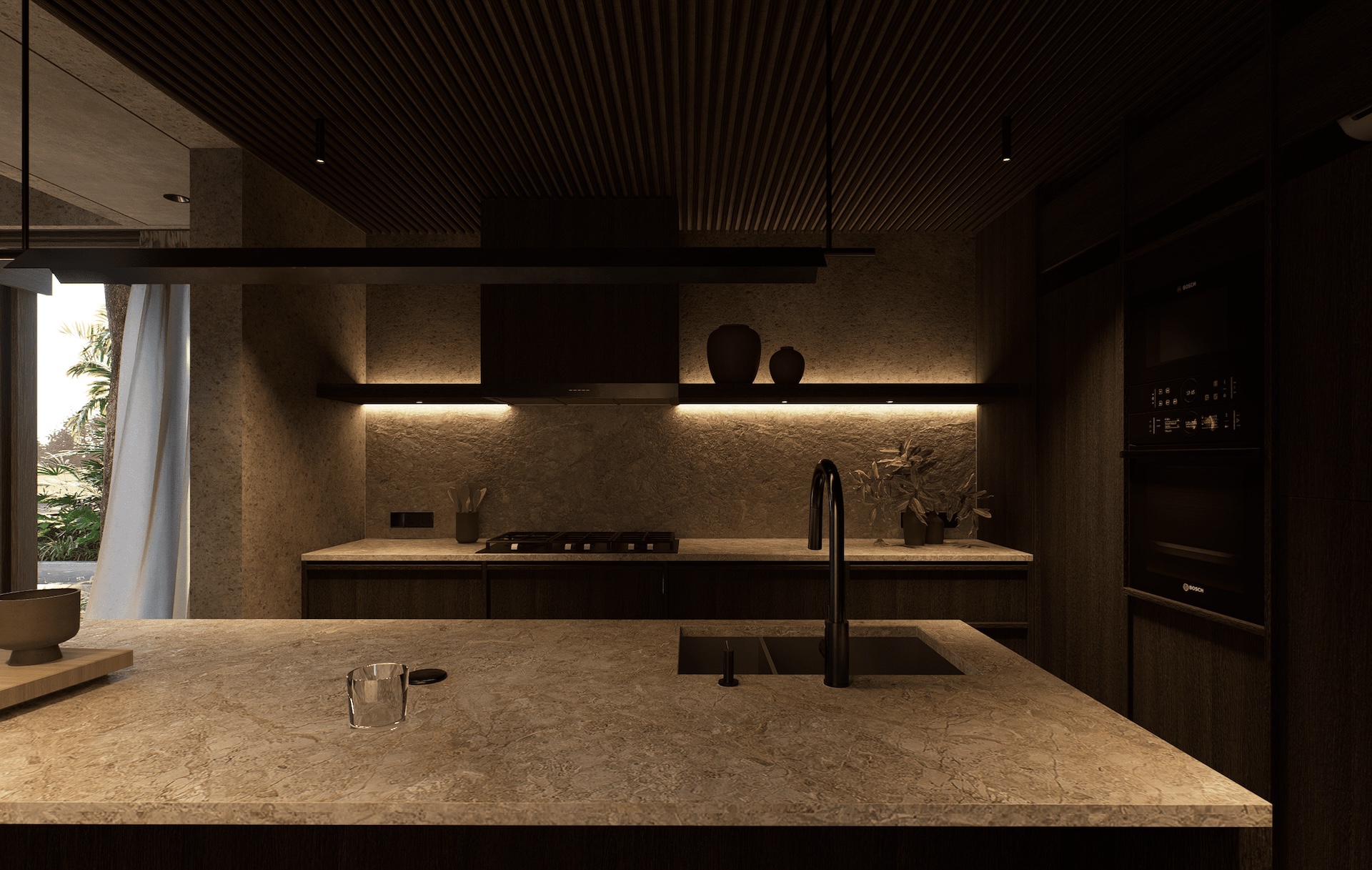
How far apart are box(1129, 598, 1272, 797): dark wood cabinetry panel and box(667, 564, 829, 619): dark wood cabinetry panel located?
124 cm

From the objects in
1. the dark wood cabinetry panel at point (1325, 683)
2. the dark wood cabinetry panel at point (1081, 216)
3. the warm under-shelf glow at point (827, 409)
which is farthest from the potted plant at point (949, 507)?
the dark wood cabinetry panel at point (1325, 683)

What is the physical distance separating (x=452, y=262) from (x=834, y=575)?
1087mm

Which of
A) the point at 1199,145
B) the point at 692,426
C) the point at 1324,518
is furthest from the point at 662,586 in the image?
the point at 1199,145

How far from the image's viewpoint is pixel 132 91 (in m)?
2.34

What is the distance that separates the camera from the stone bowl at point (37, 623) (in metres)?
1.31

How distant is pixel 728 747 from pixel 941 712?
1.37ft

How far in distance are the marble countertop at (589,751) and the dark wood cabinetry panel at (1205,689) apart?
98 cm

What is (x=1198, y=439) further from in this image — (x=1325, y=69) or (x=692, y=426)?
(x=692, y=426)

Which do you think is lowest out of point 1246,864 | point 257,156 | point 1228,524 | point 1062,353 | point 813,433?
point 1246,864

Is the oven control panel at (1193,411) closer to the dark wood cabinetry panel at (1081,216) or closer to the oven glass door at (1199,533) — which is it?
the oven glass door at (1199,533)

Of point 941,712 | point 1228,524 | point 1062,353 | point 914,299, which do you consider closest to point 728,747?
point 941,712

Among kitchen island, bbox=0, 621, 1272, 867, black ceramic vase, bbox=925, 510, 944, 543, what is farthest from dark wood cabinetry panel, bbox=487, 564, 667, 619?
kitchen island, bbox=0, 621, 1272, 867

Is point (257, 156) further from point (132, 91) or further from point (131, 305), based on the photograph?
point (131, 305)

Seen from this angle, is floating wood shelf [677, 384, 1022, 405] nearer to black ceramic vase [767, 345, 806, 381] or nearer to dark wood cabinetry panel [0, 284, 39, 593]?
black ceramic vase [767, 345, 806, 381]
